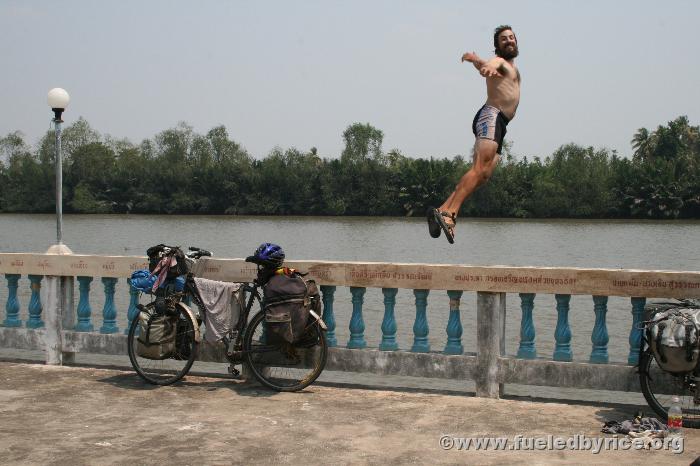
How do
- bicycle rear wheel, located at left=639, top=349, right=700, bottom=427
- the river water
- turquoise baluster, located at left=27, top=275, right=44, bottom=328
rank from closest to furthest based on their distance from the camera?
bicycle rear wheel, located at left=639, top=349, right=700, bottom=427 → turquoise baluster, located at left=27, top=275, right=44, bottom=328 → the river water

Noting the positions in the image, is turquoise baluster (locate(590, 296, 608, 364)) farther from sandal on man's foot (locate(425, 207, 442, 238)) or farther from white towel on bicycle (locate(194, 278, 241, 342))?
white towel on bicycle (locate(194, 278, 241, 342))

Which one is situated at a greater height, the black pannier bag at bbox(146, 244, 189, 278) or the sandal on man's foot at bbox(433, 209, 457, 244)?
the sandal on man's foot at bbox(433, 209, 457, 244)

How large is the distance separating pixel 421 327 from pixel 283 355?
128 cm

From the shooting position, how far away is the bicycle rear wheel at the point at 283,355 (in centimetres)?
852

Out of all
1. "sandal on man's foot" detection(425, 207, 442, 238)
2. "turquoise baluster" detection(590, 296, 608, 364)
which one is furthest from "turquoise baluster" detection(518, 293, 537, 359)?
"sandal on man's foot" detection(425, 207, 442, 238)

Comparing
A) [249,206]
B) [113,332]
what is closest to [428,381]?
[113,332]

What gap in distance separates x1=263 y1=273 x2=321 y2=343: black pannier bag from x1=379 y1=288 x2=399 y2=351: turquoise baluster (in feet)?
2.70

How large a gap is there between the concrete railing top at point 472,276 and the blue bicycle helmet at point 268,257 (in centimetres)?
37

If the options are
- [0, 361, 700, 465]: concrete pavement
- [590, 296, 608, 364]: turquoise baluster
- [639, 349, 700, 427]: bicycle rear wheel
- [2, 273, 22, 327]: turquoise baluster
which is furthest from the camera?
[2, 273, 22, 327]: turquoise baluster

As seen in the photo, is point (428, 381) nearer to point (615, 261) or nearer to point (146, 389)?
point (146, 389)

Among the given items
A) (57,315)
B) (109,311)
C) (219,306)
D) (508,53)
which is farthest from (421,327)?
(57,315)

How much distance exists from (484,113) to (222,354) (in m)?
3.74

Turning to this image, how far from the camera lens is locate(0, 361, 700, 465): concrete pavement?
21.6 feet

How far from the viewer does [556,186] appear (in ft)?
317
